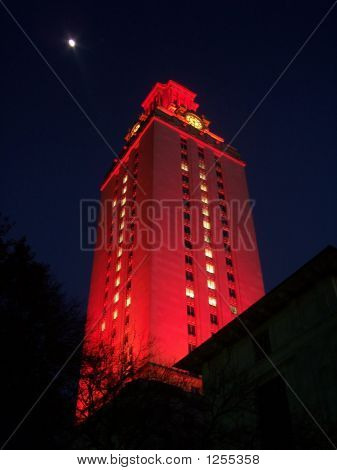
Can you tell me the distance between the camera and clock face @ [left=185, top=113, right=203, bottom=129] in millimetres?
98044

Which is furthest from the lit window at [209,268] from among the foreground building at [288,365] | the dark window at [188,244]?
the foreground building at [288,365]

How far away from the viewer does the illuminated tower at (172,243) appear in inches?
2474

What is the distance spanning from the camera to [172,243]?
70.7 m

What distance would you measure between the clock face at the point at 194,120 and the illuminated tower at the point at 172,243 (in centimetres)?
26

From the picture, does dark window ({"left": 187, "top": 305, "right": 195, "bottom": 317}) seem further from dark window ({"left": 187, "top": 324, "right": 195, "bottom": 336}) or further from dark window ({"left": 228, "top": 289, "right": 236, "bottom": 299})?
dark window ({"left": 228, "top": 289, "right": 236, "bottom": 299})

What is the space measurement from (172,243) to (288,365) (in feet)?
151

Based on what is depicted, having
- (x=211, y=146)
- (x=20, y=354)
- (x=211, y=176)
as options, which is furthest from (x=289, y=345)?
(x=211, y=146)

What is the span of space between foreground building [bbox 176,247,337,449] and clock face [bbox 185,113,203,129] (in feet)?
243

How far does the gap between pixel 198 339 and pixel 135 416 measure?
4540 centimetres

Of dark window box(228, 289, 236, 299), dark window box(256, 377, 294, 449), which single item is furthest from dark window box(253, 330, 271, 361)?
dark window box(228, 289, 236, 299)

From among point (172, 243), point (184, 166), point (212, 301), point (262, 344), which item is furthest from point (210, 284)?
point (262, 344)

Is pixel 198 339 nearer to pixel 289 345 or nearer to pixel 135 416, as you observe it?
pixel 289 345

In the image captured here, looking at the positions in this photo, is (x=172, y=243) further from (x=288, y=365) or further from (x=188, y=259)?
(x=288, y=365)

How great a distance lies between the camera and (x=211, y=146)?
304 ft
